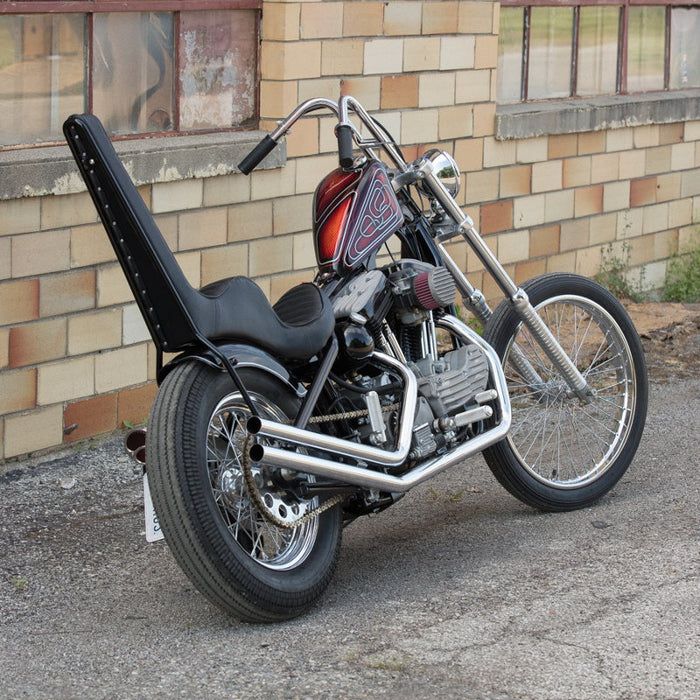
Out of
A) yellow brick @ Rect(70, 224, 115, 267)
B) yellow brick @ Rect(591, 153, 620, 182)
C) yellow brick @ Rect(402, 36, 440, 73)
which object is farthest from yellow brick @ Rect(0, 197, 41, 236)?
yellow brick @ Rect(591, 153, 620, 182)

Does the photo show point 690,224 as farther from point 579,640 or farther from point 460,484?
point 579,640

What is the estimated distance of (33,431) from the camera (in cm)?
553

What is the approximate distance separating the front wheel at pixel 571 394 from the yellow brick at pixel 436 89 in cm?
222

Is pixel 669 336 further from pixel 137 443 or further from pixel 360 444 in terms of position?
pixel 137 443

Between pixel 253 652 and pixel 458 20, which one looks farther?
pixel 458 20

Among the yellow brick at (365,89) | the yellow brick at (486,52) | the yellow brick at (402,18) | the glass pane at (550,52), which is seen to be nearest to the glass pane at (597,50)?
the glass pane at (550,52)

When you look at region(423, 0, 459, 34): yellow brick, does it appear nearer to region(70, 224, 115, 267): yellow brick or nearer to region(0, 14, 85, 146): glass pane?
region(0, 14, 85, 146): glass pane

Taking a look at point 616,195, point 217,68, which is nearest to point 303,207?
point 217,68

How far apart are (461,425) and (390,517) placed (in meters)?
0.75

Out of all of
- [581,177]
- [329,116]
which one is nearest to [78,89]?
[329,116]

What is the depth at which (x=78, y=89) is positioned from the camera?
570cm

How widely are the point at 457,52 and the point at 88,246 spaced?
271cm

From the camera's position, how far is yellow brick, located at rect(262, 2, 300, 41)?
20.6 feet

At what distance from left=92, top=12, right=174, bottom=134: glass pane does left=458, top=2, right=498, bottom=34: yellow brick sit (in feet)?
6.53
